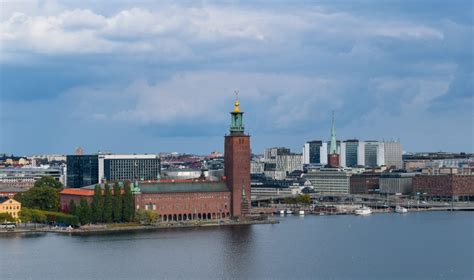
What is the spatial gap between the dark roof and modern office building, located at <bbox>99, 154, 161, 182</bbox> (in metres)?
28.3

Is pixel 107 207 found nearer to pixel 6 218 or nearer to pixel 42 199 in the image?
pixel 6 218

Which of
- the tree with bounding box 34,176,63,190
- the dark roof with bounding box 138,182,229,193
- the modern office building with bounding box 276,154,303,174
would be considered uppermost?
the modern office building with bounding box 276,154,303,174

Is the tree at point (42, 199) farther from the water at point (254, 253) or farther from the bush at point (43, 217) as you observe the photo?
the water at point (254, 253)

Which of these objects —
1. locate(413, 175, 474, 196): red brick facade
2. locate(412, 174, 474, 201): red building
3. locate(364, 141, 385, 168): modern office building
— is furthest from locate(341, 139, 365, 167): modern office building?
locate(412, 174, 474, 201): red building

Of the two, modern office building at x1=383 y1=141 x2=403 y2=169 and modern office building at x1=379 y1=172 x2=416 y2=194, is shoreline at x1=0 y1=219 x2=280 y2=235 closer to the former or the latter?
modern office building at x1=379 y1=172 x2=416 y2=194

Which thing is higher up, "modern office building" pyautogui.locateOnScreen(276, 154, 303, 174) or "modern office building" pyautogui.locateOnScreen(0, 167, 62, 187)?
"modern office building" pyautogui.locateOnScreen(276, 154, 303, 174)

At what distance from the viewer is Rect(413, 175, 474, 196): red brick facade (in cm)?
10594

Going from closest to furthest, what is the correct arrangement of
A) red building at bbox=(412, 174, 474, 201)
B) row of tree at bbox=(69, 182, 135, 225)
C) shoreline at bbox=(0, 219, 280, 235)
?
shoreline at bbox=(0, 219, 280, 235), row of tree at bbox=(69, 182, 135, 225), red building at bbox=(412, 174, 474, 201)

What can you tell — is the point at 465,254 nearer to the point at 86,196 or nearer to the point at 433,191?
the point at 86,196

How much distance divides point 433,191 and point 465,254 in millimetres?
58107

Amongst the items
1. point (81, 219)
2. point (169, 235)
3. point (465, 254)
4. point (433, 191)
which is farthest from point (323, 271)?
point (433, 191)

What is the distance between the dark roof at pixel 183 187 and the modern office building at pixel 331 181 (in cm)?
4452

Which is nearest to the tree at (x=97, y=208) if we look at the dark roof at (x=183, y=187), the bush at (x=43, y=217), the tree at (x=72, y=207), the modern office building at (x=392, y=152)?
the tree at (x=72, y=207)

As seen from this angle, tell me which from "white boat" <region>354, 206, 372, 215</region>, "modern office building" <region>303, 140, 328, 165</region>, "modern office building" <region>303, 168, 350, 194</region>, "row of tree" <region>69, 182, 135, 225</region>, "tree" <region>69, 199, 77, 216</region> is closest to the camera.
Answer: "row of tree" <region>69, 182, 135, 225</region>
